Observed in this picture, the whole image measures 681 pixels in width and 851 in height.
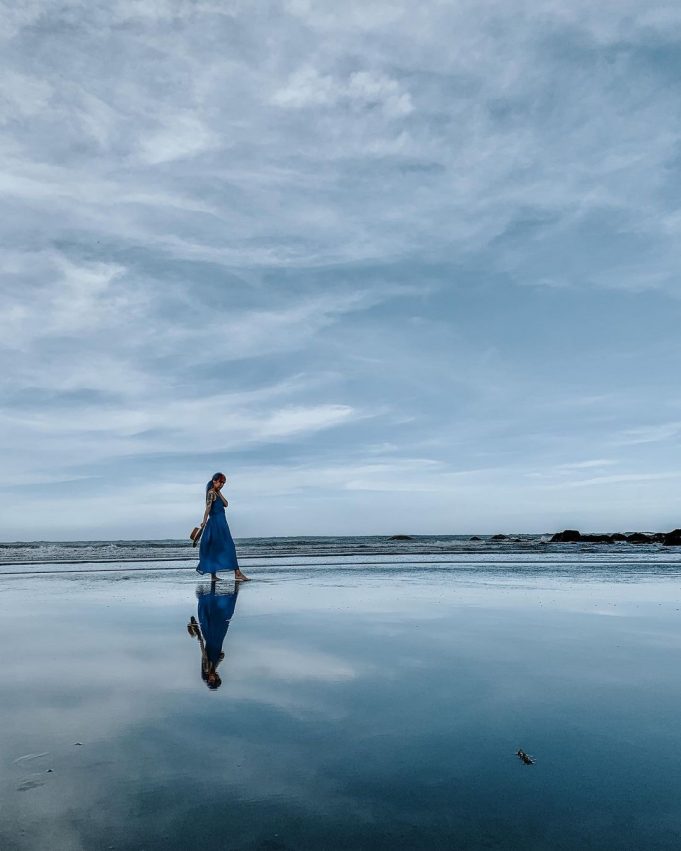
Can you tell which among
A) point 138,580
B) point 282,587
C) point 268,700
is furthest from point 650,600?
point 138,580

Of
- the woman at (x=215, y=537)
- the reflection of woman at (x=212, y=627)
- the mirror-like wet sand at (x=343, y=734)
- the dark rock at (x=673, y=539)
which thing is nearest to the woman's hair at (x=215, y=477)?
the woman at (x=215, y=537)

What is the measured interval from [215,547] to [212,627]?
677 centimetres

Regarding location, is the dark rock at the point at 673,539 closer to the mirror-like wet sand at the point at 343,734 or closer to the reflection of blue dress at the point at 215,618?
the reflection of blue dress at the point at 215,618

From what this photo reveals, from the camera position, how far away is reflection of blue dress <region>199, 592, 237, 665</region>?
6352mm

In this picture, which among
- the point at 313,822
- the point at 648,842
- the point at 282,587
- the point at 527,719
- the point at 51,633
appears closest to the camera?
the point at 648,842

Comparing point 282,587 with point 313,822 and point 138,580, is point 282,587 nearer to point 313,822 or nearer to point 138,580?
point 138,580

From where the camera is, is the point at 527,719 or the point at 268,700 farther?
the point at 268,700

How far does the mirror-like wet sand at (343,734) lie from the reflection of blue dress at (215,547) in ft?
19.9

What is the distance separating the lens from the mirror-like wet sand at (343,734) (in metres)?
2.63

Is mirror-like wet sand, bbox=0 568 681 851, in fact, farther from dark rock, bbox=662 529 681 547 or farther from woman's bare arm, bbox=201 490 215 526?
dark rock, bbox=662 529 681 547

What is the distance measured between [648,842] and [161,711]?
288 cm

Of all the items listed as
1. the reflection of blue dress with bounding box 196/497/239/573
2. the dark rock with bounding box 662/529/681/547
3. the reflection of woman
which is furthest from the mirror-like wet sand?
the dark rock with bounding box 662/529/681/547

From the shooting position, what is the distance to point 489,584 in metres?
13.2

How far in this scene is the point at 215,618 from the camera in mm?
8367
